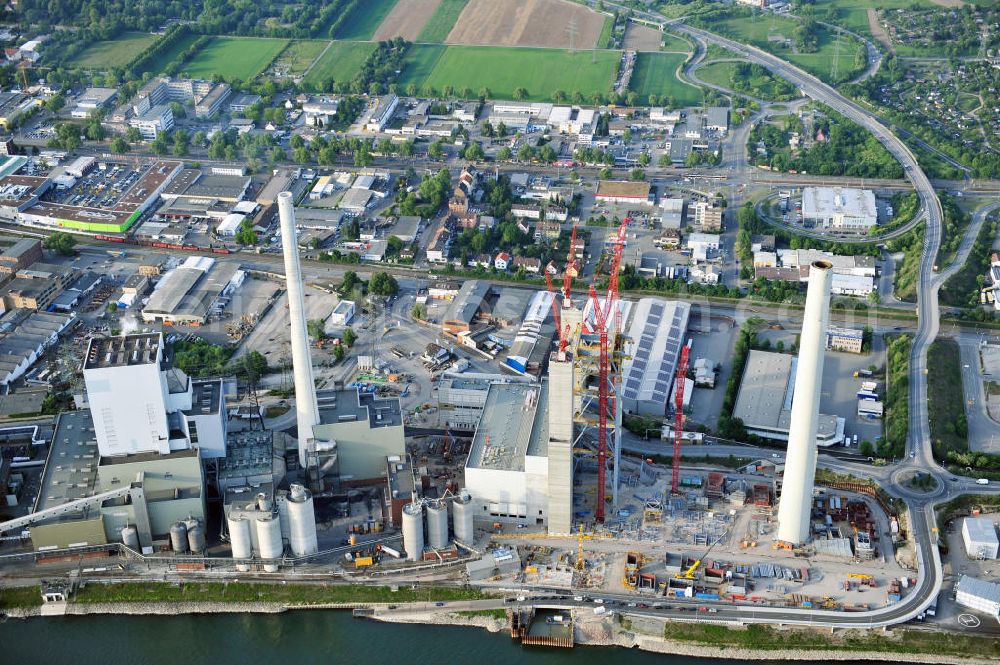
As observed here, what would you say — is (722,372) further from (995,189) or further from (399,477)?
(995,189)

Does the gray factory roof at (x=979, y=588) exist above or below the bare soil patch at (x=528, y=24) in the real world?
below

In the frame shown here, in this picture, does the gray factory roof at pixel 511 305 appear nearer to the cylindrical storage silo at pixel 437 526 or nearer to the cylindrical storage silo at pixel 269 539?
the cylindrical storage silo at pixel 437 526

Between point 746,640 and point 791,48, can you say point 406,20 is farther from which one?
point 746,640

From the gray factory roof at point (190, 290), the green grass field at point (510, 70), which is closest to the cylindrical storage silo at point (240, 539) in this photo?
the gray factory roof at point (190, 290)

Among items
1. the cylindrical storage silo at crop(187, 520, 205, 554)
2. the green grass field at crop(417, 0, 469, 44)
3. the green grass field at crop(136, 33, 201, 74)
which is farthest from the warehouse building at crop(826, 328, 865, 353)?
the green grass field at crop(136, 33, 201, 74)

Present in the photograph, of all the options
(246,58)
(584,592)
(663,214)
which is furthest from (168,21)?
(584,592)
